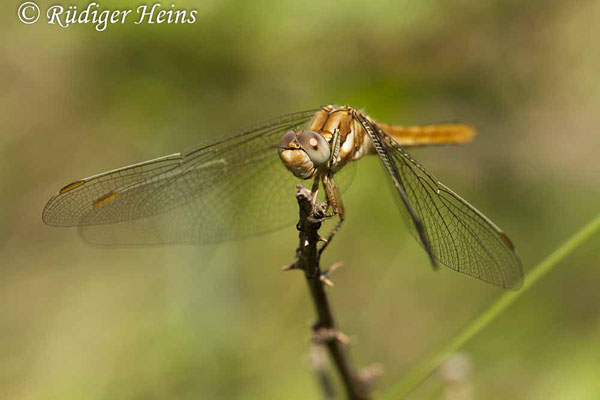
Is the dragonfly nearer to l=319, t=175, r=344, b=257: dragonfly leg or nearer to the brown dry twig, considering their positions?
l=319, t=175, r=344, b=257: dragonfly leg

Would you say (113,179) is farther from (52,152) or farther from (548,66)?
(548,66)

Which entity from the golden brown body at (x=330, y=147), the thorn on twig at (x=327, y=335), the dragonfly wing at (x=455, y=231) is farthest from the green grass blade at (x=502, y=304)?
the golden brown body at (x=330, y=147)

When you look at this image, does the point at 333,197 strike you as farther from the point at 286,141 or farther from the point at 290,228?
the point at 290,228

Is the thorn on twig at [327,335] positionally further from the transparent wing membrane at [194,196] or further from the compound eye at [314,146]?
the transparent wing membrane at [194,196]

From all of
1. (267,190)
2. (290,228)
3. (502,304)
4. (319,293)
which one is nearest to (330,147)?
(267,190)

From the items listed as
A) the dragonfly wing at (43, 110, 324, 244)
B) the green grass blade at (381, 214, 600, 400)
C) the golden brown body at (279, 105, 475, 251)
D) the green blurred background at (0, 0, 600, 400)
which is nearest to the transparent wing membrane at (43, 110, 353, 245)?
the dragonfly wing at (43, 110, 324, 244)
